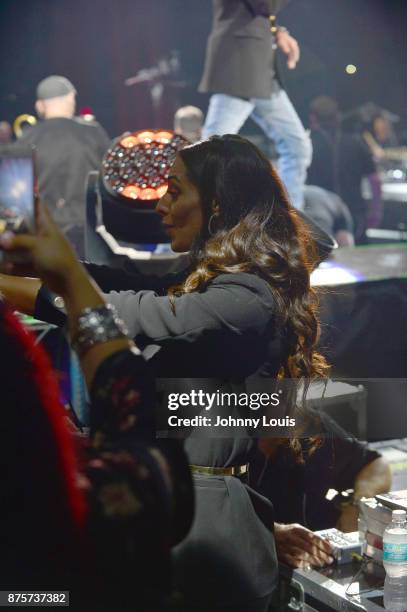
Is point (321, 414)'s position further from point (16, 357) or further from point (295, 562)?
point (16, 357)

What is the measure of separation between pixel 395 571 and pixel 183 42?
1527 millimetres

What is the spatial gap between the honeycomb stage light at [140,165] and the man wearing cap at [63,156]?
16 centimetres

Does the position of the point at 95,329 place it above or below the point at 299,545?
above

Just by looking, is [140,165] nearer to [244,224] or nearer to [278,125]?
[244,224]

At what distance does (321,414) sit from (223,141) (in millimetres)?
731

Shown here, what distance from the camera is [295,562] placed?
2.14 metres

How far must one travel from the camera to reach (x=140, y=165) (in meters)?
2.04

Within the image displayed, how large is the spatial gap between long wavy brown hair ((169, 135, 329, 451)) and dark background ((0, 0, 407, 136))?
742 millimetres

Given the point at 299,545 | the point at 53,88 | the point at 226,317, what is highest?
the point at 53,88

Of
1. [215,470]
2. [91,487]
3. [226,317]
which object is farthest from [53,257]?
[215,470]

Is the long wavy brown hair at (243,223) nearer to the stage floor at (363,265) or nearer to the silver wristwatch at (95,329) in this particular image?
the stage floor at (363,265)

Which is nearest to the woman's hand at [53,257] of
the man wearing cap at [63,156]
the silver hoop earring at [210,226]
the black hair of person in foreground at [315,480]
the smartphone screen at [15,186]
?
the smartphone screen at [15,186]

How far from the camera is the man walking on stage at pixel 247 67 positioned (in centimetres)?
232

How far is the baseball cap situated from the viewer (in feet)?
8.07
